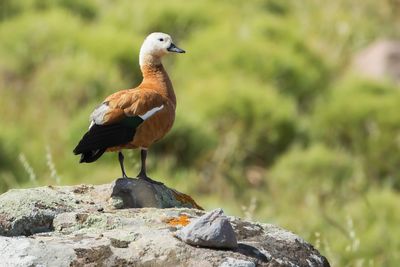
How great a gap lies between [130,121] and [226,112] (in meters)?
8.06

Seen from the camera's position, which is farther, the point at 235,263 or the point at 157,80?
the point at 157,80

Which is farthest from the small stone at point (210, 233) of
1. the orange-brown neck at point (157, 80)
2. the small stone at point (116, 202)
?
the orange-brown neck at point (157, 80)

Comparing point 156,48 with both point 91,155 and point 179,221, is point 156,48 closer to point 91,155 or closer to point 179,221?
point 91,155

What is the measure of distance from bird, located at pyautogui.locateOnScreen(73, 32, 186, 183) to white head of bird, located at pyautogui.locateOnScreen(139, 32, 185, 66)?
128 mm

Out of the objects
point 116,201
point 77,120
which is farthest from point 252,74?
point 116,201

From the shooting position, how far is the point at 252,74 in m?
13.9

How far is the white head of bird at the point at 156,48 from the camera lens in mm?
5055

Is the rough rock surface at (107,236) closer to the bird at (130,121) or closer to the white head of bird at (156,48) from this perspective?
the bird at (130,121)

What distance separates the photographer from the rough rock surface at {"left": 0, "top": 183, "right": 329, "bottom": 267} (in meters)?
3.78

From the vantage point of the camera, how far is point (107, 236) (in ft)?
12.9

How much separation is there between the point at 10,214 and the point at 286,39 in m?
11.6

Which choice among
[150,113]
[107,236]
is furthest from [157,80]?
[107,236]

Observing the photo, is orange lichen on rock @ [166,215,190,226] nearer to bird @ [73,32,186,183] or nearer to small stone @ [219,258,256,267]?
small stone @ [219,258,256,267]

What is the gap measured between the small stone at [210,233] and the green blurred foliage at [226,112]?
15.1 ft
